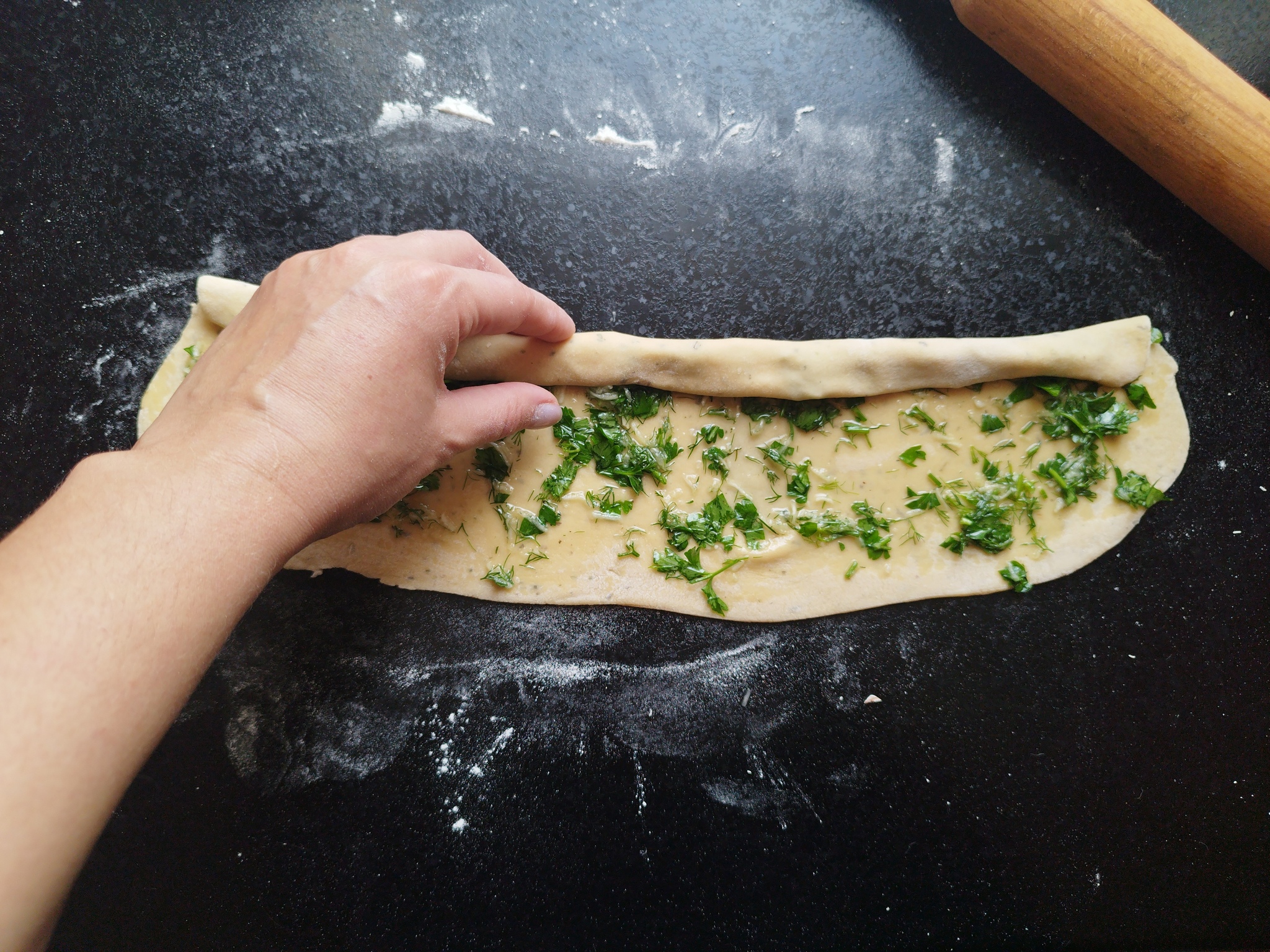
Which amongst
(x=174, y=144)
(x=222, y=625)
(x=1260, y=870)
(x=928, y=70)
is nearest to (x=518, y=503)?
(x=222, y=625)

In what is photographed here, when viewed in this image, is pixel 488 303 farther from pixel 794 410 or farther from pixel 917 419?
pixel 917 419

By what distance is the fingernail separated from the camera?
1.93 meters

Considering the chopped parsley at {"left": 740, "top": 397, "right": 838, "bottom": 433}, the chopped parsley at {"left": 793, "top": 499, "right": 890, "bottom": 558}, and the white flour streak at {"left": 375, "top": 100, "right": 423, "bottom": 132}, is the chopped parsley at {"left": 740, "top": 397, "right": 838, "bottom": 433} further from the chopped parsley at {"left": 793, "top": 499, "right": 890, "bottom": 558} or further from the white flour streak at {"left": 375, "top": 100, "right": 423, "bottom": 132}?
the white flour streak at {"left": 375, "top": 100, "right": 423, "bottom": 132}

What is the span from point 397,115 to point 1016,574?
247 centimetres

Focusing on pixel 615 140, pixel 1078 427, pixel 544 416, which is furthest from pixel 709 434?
pixel 1078 427

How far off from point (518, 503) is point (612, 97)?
136 centimetres

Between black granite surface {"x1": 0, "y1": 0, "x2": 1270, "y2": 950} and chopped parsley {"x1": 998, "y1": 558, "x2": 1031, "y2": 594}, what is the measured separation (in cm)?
9

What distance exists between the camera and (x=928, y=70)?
2.23 meters

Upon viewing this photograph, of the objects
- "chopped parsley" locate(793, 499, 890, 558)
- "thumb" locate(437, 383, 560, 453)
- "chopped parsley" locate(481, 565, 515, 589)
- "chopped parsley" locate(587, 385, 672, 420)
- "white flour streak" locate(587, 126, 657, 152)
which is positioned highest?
"white flour streak" locate(587, 126, 657, 152)

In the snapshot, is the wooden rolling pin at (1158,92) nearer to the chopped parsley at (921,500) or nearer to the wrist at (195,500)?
the chopped parsley at (921,500)

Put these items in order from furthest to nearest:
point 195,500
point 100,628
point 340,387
→ 1. point 340,387
2. point 195,500
3. point 100,628

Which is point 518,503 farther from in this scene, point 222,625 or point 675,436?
point 222,625

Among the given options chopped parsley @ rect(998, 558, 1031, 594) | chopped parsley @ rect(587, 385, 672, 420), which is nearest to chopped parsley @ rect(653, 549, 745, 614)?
chopped parsley @ rect(587, 385, 672, 420)

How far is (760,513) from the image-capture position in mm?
2141
